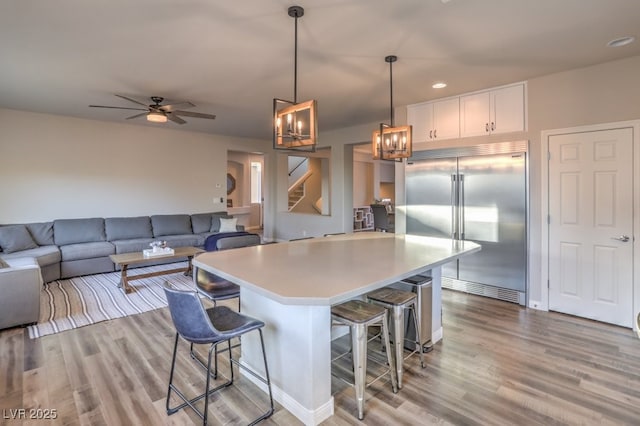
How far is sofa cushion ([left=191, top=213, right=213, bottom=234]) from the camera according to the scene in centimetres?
690

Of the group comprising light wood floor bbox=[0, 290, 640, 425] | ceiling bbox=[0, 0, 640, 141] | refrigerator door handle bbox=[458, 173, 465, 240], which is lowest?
light wood floor bbox=[0, 290, 640, 425]

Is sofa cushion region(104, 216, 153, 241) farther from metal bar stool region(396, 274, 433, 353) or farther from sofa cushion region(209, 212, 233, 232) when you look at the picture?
metal bar stool region(396, 274, 433, 353)

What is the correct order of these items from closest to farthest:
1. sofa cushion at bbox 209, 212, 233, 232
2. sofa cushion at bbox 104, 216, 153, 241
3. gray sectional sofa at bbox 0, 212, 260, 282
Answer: gray sectional sofa at bbox 0, 212, 260, 282, sofa cushion at bbox 104, 216, 153, 241, sofa cushion at bbox 209, 212, 233, 232

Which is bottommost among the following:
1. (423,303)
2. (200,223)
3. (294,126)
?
(423,303)

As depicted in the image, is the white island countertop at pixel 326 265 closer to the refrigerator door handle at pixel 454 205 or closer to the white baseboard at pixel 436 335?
the white baseboard at pixel 436 335

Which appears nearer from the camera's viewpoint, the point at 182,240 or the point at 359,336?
the point at 359,336

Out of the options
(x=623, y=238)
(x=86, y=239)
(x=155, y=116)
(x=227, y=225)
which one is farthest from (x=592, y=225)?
(x=86, y=239)

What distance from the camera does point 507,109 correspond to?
4.01 m

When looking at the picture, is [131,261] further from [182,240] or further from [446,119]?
[446,119]

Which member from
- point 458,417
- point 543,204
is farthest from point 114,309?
point 543,204

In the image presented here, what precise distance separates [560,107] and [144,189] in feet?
22.9

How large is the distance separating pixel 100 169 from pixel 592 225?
7.57 metres

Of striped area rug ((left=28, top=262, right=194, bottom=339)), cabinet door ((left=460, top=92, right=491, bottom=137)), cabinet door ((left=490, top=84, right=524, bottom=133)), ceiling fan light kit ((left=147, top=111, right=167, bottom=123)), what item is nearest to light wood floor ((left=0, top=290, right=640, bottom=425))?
striped area rug ((left=28, top=262, right=194, bottom=339))

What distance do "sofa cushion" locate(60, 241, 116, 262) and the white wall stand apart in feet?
2.78
